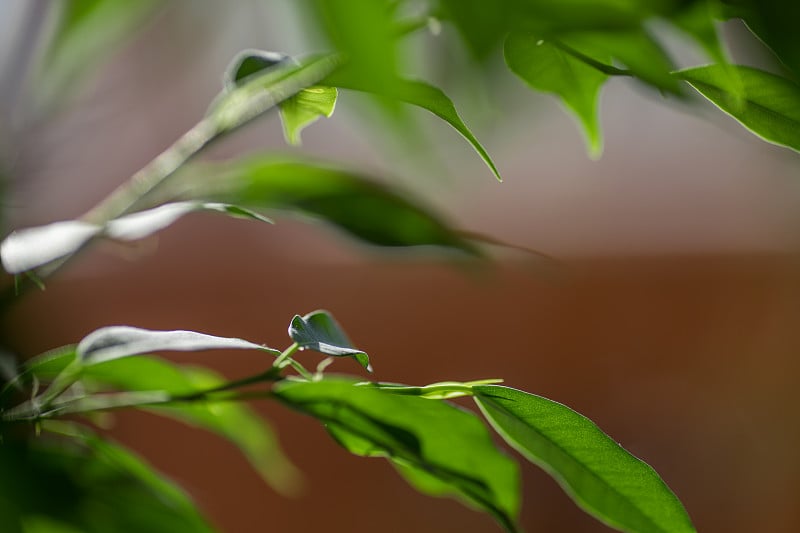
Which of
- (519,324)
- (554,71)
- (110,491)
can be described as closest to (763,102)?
(554,71)

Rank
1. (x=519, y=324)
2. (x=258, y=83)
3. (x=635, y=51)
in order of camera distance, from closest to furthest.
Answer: (x=635, y=51) < (x=258, y=83) < (x=519, y=324)

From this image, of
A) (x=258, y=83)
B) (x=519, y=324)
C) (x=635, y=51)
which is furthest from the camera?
(x=519, y=324)

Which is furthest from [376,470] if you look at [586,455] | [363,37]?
[363,37]

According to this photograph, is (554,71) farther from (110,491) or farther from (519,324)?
(519,324)

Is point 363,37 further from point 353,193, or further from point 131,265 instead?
point 131,265

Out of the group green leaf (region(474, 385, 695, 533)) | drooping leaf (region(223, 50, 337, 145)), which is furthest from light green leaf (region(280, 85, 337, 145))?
green leaf (region(474, 385, 695, 533))

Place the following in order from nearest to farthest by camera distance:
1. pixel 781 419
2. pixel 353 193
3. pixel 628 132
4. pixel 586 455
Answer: pixel 586 455 < pixel 353 193 < pixel 781 419 < pixel 628 132

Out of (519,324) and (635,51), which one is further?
(519,324)
